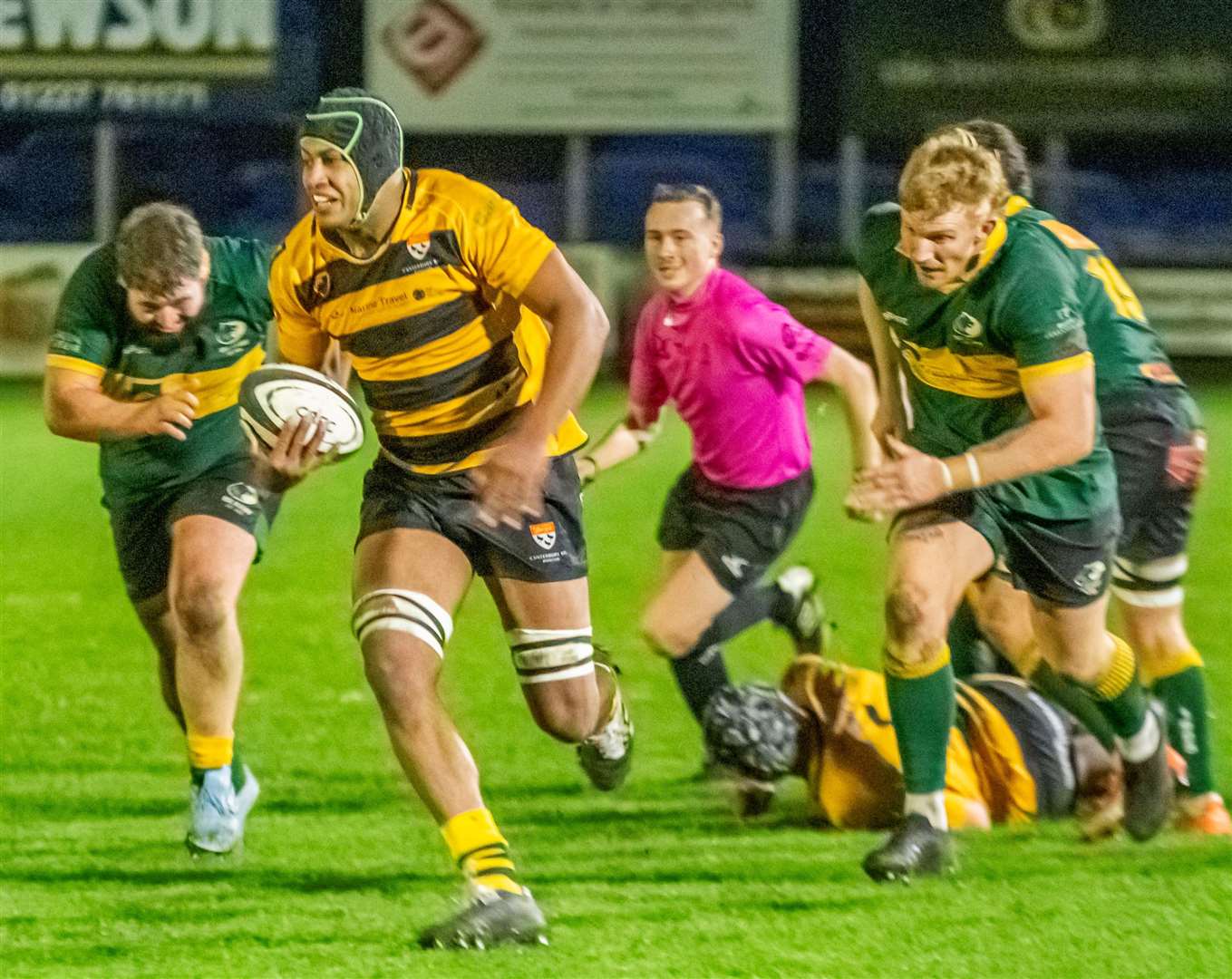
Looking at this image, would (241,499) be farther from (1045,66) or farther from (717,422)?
(1045,66)

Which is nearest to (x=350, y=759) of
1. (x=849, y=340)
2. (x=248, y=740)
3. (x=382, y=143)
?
(x=248, y=740)

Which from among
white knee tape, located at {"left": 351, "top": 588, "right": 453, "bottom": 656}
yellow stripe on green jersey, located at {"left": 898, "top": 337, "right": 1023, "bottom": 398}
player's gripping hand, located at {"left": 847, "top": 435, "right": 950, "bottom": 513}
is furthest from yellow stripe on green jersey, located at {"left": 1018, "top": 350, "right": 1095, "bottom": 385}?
white knee tape, located at {"left": 351, "top": 588, "right": 453, "bottom": 656}

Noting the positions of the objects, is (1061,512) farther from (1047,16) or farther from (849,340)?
(1047,16)

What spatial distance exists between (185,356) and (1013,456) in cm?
221

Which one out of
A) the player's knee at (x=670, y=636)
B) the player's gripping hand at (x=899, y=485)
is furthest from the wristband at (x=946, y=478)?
the player's knee at (x=670, y=636)

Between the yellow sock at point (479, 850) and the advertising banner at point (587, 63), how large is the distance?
15.4 m

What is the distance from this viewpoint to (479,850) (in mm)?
4367

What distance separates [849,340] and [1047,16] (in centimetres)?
401

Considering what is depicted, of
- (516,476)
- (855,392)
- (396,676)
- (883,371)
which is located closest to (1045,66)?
(855,392)

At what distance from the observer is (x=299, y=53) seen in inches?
759

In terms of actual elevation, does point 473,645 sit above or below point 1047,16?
below

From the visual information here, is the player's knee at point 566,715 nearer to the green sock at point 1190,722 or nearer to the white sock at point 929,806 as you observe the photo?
the white sock at point 929,806

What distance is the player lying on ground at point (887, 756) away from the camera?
530 cm

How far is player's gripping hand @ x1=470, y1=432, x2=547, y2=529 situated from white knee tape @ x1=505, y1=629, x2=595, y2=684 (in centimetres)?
42
